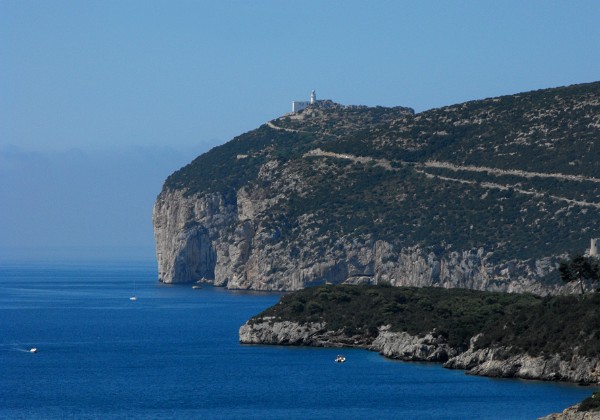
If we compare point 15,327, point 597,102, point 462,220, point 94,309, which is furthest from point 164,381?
point 597,102

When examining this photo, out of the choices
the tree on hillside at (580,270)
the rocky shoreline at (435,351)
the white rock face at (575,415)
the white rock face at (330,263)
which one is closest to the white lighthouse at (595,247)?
the white rock face at (330,263)

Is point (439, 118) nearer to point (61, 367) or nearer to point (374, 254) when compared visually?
point (374, 254)

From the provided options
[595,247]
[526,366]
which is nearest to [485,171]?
[595,247]

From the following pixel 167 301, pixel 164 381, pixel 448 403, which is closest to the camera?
pixel 448 403

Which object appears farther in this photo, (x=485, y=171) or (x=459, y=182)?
(x=459, y=182)

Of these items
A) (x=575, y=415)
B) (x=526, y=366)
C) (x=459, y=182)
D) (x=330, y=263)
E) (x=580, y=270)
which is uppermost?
(x=459, y=182)

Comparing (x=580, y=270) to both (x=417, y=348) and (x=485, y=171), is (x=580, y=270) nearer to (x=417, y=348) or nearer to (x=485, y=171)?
(x=417, y=348)
